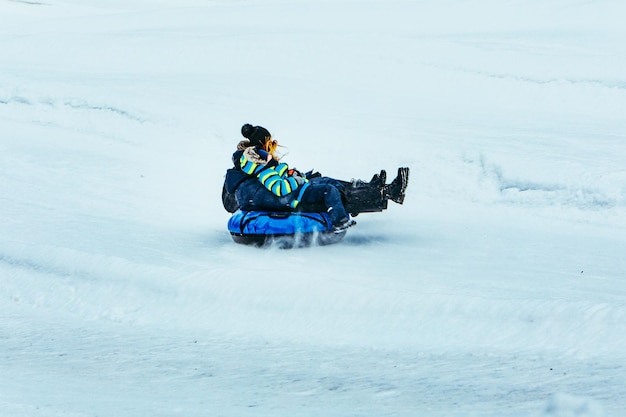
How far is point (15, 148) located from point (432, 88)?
17.9ft

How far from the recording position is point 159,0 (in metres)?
27.0

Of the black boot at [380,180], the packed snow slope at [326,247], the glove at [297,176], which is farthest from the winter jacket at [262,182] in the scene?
the black boot at [380,180]

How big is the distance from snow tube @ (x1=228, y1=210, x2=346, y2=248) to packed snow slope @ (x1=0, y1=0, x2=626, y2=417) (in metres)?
0.18

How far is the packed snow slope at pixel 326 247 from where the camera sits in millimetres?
4180

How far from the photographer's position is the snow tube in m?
6.42

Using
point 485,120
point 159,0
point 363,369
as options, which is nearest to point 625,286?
point 363,369

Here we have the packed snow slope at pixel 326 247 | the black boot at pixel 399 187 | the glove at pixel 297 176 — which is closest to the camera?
the packed snow slope at pixel 326 247

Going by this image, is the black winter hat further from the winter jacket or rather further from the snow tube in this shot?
the snow tube

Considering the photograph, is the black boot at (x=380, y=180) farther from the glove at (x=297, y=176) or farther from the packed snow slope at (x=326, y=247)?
the glove at (x=297, y=176)

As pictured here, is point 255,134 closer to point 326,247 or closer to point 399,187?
point 326,247

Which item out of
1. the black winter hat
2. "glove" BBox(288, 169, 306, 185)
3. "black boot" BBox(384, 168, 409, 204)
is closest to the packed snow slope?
"black boot" BBox(384, 168, 409, 204)

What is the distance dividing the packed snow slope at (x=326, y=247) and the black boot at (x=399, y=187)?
0.38m

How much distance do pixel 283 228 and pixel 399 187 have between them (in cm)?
98

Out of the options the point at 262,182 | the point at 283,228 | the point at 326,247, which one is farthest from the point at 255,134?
the point at 326,247
